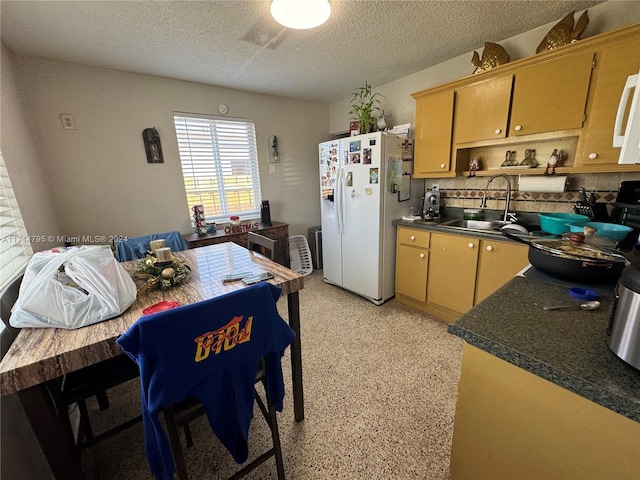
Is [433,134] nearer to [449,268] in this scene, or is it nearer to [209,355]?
[449,268]

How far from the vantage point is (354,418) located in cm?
150

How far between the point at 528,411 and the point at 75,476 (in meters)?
1.54

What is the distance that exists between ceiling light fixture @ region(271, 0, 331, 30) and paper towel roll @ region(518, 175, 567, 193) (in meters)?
1.91

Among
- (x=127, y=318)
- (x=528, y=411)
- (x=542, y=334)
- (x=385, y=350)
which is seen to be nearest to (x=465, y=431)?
(x=528, y=411)

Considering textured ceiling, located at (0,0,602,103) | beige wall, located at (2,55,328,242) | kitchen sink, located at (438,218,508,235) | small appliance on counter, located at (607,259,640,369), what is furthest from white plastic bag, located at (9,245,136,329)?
kitchen sink, located at (438,218,508,235)

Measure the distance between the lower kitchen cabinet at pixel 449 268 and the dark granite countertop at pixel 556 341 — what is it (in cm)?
109

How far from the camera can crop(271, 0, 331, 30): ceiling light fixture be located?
4.43ft

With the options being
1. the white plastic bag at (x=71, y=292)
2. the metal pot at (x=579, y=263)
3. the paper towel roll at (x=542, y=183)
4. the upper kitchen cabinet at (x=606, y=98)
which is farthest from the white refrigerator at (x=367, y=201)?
the white plastic bag at (x=71, y=292)

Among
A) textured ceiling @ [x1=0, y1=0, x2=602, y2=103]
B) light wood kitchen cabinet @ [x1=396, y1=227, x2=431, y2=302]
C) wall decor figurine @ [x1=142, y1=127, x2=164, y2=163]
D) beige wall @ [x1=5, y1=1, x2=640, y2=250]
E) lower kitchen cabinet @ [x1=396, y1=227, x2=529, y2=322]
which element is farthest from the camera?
wall decor figurine @ [x1=142, y1=127, x2=164, y2=163]

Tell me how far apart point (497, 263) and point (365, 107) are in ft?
6.74

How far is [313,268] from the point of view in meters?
3.90

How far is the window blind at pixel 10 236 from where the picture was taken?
1.32 meters

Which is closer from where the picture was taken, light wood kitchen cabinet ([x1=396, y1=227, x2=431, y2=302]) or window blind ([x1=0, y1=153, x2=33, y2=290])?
window blind ([x1=0, y1=153, x2=33, y2=290])

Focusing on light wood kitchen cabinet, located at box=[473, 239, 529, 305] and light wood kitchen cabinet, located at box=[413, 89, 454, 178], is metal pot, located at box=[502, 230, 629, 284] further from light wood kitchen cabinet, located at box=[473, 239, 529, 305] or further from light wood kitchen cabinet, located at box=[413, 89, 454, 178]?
light wood kitchen cabinet, located at box=[413, 89, 454, 178]
